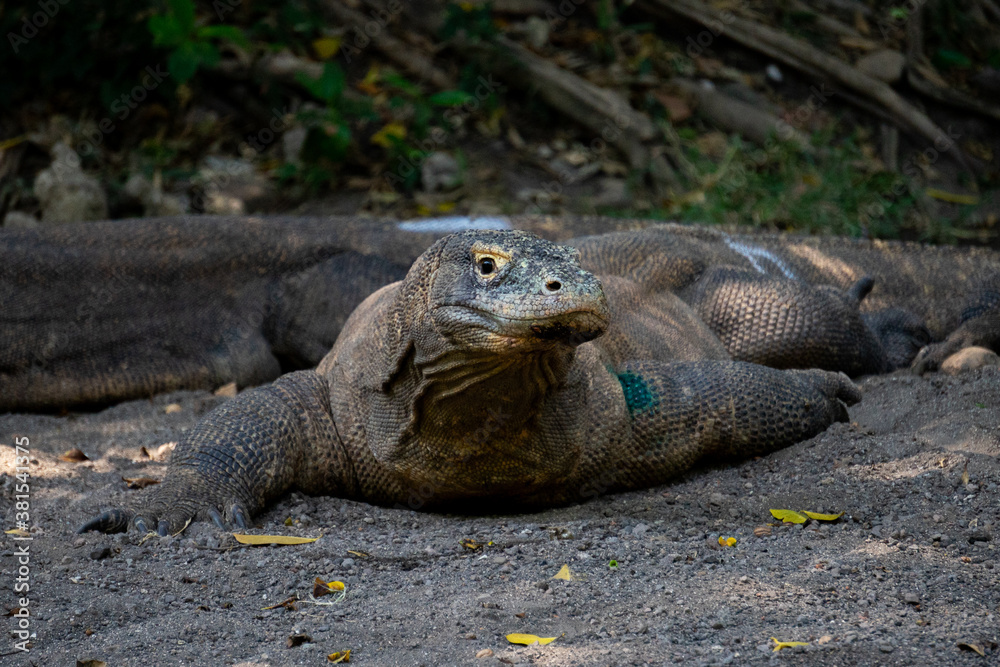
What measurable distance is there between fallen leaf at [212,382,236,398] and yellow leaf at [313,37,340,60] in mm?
4403

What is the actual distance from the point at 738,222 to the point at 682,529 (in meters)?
5.13

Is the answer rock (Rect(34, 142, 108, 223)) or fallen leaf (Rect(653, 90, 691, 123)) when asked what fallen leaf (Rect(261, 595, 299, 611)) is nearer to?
rock (Rect(34, 142, 108, 223))

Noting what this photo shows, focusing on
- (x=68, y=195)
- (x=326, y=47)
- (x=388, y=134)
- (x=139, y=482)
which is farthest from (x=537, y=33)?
(x=139, y=482)

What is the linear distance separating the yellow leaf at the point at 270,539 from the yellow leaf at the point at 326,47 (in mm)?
6830

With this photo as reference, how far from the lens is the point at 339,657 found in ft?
7.11

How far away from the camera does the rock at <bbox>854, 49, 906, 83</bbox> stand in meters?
9.41

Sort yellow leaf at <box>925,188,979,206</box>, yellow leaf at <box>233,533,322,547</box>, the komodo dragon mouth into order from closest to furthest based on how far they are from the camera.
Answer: the komodo dragon mouth
yellow leaf at <box>233,533,322,547</box>
yellow leaf at <box>925,188,979,206</box>

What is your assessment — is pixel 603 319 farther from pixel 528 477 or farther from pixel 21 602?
pixel 21 602

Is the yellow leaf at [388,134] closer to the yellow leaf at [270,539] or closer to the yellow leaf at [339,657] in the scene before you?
the yellow leaf at [270,539]

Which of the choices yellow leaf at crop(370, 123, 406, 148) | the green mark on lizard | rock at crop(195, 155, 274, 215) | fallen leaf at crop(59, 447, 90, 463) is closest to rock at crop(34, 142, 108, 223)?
rock at crop(195, 155, 274, 215)

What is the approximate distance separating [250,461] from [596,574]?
1205mm

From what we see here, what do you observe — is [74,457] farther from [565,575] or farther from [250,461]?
[565,575]

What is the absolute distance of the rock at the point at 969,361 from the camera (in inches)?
179

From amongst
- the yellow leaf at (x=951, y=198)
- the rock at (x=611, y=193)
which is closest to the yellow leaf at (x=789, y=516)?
the rock at (x=611, y=193)
